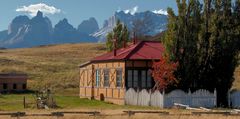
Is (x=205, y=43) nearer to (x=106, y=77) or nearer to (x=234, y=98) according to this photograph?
(x=234, y=98)

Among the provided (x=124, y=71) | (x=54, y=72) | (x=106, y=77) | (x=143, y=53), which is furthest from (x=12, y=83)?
(x=143, y=53)

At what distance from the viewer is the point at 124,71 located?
47062 mm

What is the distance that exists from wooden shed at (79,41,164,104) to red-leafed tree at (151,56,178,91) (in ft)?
11.0

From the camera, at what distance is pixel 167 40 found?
4275cm

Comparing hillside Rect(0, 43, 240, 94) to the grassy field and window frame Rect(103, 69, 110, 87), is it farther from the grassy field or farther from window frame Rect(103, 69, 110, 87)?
window frame Rect(103, 69, 110, 87)

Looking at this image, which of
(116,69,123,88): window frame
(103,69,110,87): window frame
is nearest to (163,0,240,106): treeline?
(116,69,123,88): window frame

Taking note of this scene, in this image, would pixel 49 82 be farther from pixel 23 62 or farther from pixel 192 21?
pixel 192 21

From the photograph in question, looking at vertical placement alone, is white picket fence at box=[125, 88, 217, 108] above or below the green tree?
below

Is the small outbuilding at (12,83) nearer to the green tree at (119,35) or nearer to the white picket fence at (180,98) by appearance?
the green tree at (119,35)

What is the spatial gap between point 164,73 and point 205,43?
4440 mm

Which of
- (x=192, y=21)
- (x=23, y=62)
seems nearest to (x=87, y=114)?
(x=192, y=21)

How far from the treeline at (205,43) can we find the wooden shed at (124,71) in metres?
4.49

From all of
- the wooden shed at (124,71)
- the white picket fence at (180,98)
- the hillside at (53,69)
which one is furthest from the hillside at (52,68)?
the white picket fence at (180,98)

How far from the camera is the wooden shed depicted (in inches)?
1858
